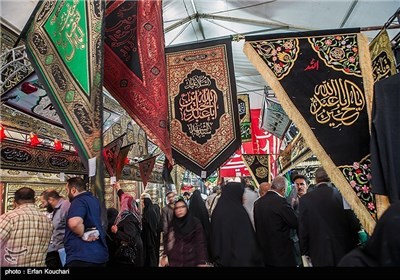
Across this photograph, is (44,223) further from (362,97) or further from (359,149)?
(362,97)

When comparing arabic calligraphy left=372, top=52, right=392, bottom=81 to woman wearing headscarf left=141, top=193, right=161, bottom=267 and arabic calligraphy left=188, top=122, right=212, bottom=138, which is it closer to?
arabic calligraphy left=188, top=122, right=212, bottom=138

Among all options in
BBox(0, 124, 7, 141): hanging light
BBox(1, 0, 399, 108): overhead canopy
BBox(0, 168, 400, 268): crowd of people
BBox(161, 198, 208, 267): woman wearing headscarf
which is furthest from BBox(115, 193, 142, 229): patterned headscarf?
BBox(1, 0, 399, 108): overhead canopy

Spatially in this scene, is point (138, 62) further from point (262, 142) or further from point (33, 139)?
point (262, 142)

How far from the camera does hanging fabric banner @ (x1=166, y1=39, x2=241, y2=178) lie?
3.26 metres

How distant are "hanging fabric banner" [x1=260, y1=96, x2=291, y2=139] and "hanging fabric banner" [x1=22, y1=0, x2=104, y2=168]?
5.45 meters

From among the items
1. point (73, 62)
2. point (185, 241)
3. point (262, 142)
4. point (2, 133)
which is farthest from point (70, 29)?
point (262, 142)

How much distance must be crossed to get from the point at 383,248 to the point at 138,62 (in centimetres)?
209

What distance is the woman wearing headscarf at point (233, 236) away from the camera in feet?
8.54

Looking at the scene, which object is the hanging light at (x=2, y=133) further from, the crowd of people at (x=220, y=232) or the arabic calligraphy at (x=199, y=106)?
the arabic calligraphy at (x=199, y=106)

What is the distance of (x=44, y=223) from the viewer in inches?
107

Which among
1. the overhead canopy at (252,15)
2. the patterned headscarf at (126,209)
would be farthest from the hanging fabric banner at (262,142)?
the patterned headscarf at (126,209)

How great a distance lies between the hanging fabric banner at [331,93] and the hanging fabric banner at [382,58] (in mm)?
203

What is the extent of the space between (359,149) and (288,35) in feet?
3.57

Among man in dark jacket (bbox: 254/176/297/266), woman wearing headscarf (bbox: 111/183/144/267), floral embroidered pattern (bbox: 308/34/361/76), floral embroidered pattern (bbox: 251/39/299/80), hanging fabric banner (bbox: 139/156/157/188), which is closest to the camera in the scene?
floral embroidered pattern (bbox: 308/34/361/76)
